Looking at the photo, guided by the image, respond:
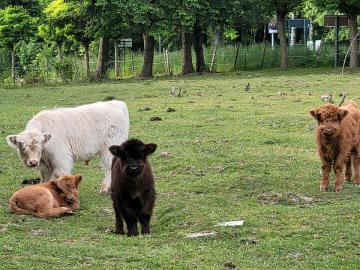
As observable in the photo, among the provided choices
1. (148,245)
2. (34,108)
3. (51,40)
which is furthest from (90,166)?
(51,40)

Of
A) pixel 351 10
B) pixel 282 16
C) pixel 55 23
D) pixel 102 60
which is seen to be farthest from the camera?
pixel 282 16

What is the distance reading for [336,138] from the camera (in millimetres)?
10562

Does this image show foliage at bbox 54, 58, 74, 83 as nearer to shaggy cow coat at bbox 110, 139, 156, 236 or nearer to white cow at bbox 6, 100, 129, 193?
white cow at bbox 6, 100, 129, 193

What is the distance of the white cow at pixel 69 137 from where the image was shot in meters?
10.5

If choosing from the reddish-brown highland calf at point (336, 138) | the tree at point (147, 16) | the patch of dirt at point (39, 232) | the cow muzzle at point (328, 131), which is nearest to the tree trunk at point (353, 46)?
A: the tree at point (147, 16)

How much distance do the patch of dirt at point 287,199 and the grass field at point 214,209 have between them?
14 millimetres

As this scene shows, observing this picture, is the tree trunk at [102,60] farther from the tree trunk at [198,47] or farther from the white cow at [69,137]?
the white cow at [69,137]

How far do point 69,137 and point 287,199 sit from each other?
350cm

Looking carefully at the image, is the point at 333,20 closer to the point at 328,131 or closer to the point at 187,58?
the point at 187,58

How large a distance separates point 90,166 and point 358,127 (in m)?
5.32

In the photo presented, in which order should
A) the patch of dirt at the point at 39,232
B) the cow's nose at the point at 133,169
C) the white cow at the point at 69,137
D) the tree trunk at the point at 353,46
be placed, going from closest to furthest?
the cow's nose at the point at 133,169
the patch of dirt at the point at 39,232
the white cow at the point at 69,137
the tree trunk at the point at 353,46

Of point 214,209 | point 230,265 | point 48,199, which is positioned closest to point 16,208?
point 48,199

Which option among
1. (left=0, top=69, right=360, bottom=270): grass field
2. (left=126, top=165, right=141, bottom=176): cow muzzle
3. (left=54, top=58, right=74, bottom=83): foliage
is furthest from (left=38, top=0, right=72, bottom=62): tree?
(left=126, top=165, right=141, bottom=176): cow muzzle

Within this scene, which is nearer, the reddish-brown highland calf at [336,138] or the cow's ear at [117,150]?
the cow's ear at [117,150]
